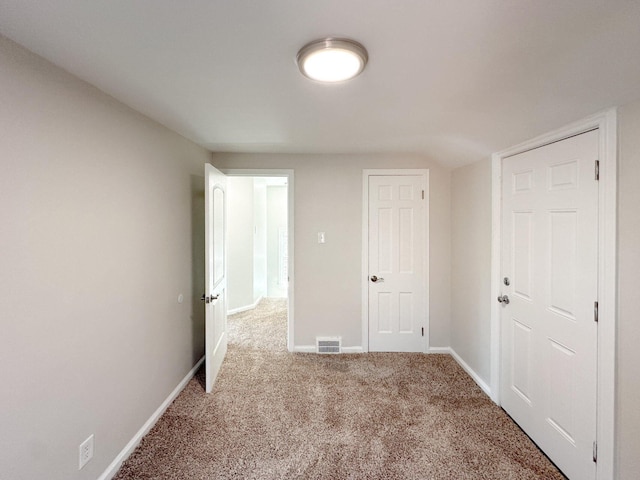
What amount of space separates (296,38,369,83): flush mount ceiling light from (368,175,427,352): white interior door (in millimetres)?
2145

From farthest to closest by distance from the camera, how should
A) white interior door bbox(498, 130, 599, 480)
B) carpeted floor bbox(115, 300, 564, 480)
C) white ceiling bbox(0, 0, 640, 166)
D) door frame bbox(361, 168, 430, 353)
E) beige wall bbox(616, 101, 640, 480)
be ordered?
door frame bbox(361, 168, 430, 353) < carpeted floor bbox(115, 300, 564, 480) < white interior door bbox(498, 130, 599, 480) < beige wall bbox(616, 101, 640, 480) < white ceiling bbox(0, 0, 640, 166)

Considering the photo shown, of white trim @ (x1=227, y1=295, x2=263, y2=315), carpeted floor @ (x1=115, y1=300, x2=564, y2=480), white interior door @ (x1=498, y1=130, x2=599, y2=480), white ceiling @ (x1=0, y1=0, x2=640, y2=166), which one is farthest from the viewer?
white trim @ (x1=227, y1=295, x2=263, y2=315)

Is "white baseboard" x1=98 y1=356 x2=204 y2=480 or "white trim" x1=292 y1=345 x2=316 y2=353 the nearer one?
"white baseboard" x1=98 y1=356 x2=204 y2=480

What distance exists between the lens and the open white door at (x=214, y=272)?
8.84ft

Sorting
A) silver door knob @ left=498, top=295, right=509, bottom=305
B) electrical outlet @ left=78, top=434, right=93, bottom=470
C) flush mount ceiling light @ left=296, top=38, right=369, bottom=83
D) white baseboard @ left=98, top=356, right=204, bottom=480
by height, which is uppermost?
flush mount ceiling light @ left=296, top=38, right=369, bottom=83

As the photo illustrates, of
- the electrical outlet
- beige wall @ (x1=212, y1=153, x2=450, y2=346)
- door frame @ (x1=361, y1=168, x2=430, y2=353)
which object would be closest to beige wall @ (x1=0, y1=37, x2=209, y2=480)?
the electrical outlet

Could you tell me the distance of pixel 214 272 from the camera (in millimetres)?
2896

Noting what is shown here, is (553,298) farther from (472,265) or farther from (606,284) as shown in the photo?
(472,265)

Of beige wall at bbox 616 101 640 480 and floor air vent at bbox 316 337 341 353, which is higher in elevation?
beige wall at bbox 616 101 640 480

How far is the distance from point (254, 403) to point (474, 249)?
8.01ft

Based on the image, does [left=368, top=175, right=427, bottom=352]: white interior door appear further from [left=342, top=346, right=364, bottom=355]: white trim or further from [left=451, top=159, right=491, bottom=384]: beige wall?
[left=451, top=159, right=491, bottom=384]: beige wall

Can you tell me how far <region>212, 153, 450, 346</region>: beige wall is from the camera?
3.50 metres

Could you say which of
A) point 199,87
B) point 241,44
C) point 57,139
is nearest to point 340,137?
point 199,87

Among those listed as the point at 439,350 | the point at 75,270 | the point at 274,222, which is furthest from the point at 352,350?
the point at 274,222
